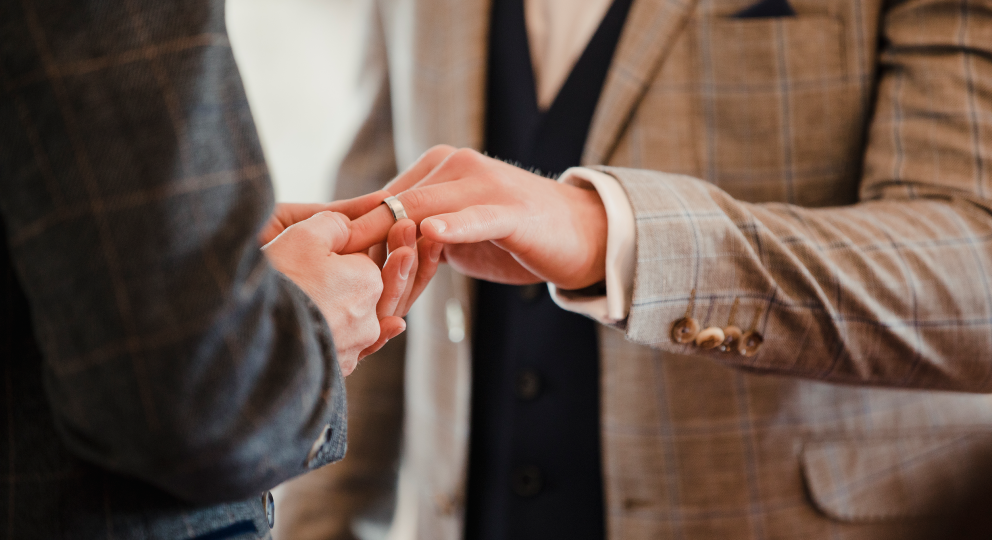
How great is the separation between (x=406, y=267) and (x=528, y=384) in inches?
15.2

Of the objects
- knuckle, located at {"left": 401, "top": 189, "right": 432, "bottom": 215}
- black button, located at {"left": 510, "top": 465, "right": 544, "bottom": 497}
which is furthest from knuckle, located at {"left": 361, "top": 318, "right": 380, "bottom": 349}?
black button, located at {"left": 510, "top": 465, "right": 544, "bottom": 497}

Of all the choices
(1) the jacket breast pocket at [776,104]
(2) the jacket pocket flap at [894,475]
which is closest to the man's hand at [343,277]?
(1) the jacket breast pocket at [776,104]

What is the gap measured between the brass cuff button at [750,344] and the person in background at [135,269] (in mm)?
412

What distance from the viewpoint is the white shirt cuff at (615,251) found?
54cm

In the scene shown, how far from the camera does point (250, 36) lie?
1238mm

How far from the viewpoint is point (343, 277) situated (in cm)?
44

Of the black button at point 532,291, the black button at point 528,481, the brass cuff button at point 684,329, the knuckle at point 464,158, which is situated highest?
the knuckle at point 464,158

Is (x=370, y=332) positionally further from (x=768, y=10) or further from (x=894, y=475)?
(x=894, y=475)

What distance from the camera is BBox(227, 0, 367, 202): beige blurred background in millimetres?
1238

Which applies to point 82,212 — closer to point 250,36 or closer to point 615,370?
point 615,370

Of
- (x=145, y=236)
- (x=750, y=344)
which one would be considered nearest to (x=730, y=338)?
(x=750, y=344)

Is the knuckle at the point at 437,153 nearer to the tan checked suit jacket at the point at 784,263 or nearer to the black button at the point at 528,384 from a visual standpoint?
the tan checked suit jacket at the point at 784,263

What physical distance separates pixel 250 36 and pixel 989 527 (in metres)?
1.48

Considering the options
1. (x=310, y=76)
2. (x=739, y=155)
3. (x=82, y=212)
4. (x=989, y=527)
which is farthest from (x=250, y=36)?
(x=989, y=527)
